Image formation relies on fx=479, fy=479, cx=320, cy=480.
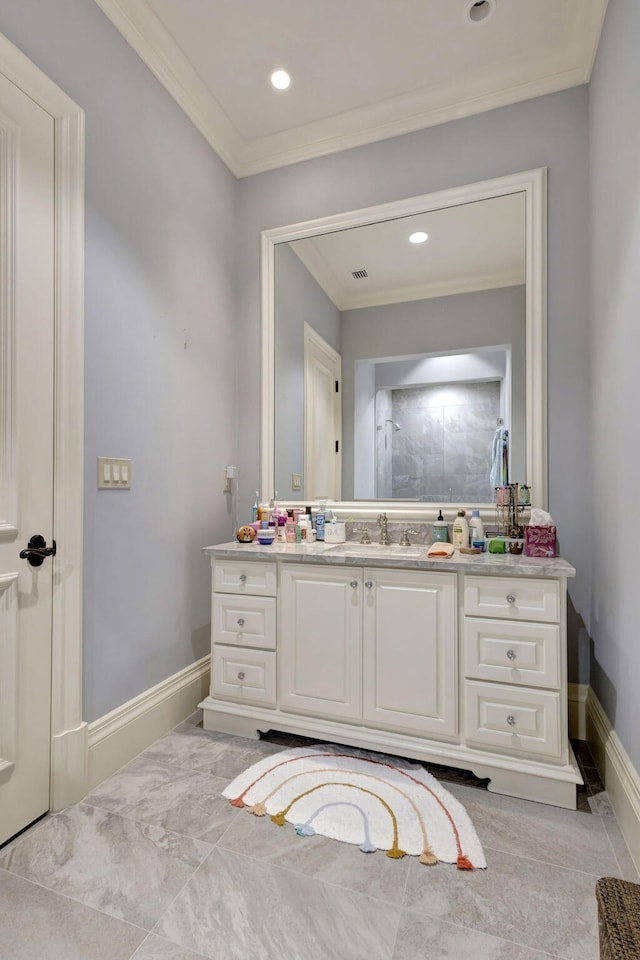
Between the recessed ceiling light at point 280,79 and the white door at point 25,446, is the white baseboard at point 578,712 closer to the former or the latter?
the white door at point 25,446

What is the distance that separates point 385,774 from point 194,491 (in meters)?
1.42

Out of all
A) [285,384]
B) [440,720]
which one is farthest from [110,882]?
[285,384]

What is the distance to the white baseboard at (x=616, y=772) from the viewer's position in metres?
1.35

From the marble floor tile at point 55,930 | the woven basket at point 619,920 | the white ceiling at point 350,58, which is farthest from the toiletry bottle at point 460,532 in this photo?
the white ceiling at point 350,58

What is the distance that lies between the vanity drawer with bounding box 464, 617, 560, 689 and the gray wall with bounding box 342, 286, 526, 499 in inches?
31.6

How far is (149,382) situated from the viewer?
199cm

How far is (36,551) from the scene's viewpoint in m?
1.48

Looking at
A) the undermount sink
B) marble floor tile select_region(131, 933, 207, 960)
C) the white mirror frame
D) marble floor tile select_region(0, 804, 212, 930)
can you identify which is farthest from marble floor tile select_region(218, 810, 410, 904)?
the white mirror frame

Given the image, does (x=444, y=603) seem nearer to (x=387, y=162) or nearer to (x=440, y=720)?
(x=440, y=720)

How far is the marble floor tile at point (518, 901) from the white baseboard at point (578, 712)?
807mm

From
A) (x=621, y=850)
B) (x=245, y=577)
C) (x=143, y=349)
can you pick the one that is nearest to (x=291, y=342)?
(x=143, y=349)

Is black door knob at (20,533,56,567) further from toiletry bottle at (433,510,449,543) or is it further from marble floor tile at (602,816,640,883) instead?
marble floor tile at (602,816,640,883)

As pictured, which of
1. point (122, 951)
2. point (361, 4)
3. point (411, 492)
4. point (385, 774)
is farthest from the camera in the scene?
point (411, 492)

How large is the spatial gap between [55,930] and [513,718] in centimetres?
140
